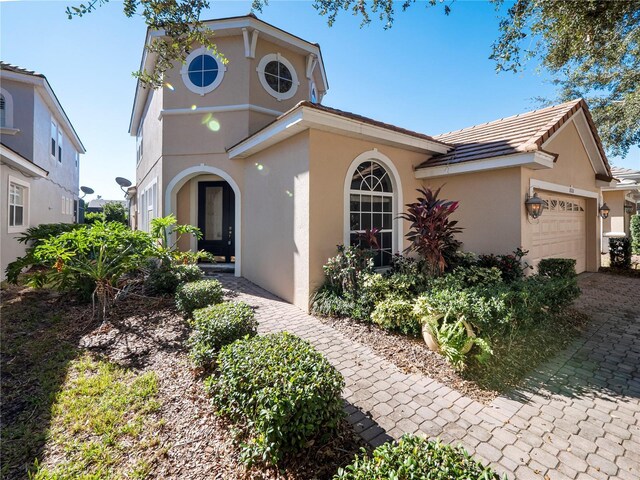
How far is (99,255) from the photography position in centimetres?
572

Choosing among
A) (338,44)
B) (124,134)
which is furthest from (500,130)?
(124,134)

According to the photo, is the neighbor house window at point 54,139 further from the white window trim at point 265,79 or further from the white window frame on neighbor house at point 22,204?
the white window trim at point 265,79

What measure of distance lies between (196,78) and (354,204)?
25.5ft

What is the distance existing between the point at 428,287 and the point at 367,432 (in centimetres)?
355

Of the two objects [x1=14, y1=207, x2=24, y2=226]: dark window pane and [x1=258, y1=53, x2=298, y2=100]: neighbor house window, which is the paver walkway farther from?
[x1=14, y1=207, x2=24, y2=226]: dark window pane

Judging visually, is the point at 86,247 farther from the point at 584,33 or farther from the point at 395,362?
the point at 584,33

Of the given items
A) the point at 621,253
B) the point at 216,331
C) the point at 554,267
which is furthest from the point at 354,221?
the point at 621,253

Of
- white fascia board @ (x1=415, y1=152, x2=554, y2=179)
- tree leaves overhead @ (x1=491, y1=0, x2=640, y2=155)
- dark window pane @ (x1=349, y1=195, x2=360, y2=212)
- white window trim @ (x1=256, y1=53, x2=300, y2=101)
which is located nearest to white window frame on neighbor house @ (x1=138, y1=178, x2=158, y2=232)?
white window trim @ (x1=256, y1=53, x2=300, y2=101)

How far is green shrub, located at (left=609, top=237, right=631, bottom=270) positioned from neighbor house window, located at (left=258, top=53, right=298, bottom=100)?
14585mm

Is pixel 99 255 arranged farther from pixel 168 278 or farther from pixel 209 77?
pixel 209 77

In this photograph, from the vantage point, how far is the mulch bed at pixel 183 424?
247 centimetres

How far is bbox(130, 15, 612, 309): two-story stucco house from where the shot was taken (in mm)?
6723

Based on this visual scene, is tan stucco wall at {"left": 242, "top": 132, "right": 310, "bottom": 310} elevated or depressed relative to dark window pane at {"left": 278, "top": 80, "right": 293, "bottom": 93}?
depressed

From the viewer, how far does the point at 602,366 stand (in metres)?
4.57
